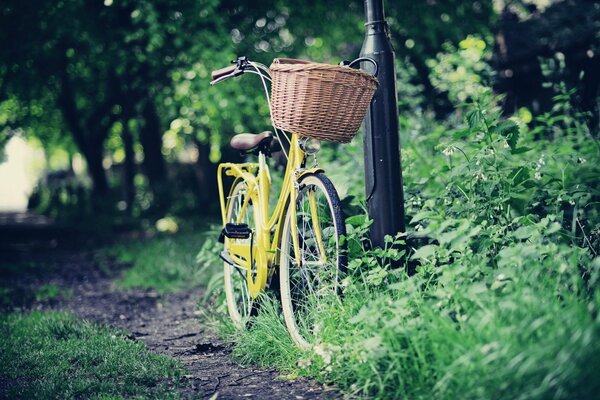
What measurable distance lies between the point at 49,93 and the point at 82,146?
2.89m

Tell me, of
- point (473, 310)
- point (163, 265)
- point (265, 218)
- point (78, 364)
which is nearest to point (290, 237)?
point (265, 218)

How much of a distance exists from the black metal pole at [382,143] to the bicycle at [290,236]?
0.91 feet

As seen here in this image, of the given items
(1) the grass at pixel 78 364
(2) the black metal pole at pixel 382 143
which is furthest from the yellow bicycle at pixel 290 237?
(1) the grass at pixel 78 364

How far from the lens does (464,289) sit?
2660 millimetres

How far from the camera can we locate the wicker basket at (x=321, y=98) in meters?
2.87

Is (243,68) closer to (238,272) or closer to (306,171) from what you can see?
(306,171)

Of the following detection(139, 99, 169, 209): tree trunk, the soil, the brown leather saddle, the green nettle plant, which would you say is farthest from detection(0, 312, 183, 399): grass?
detection(139, 99, 169, 209): tree trunk

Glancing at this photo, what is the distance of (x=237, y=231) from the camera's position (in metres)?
3.88

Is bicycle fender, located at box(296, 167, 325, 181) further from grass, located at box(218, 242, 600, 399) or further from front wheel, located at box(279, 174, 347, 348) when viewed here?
grass, located at box(218, 242, 600, 399)

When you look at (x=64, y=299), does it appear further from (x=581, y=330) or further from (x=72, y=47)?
(x=72, y=47)

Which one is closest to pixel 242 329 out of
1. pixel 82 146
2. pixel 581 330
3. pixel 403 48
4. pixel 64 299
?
pixel 581 330

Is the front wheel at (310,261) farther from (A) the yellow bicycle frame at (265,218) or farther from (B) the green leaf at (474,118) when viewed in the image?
(B) the green leaf at (474,118)

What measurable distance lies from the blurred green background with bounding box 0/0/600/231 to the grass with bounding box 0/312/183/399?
2.19m

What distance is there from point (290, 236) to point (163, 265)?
381 centimetres
